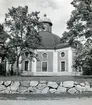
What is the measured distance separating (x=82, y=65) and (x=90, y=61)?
72.1 inches

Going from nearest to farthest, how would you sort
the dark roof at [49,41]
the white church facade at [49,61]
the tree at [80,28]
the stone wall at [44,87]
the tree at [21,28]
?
the stone wall at [44,87], the tree at [80,28], the tree at [21,28], the white church facade at [49,61], the dark roof at [49,41]

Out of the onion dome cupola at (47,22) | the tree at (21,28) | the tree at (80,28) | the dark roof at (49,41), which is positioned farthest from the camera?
the onion dome cupola at (47,22)

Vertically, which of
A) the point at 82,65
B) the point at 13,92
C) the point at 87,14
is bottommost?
the point at 13,92

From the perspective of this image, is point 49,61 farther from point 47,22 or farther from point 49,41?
point 47,22

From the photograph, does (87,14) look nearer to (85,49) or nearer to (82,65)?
(85,49)

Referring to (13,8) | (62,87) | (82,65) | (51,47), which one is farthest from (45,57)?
(62,87)

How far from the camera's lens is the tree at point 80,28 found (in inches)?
797

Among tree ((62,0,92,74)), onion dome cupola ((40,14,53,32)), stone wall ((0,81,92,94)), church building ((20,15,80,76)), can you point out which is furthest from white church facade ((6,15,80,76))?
stone wall ((0,81,92,94))

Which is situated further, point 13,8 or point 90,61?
point 13,8

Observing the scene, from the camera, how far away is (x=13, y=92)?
14.0 meters

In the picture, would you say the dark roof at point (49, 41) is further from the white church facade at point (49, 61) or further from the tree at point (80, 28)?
the tree at point (80, 28)

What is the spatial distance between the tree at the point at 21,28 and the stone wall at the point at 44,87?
1435cm

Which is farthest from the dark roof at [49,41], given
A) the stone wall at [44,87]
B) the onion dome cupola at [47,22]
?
the stone wall at [44,87]

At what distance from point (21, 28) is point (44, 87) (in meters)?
16.1
